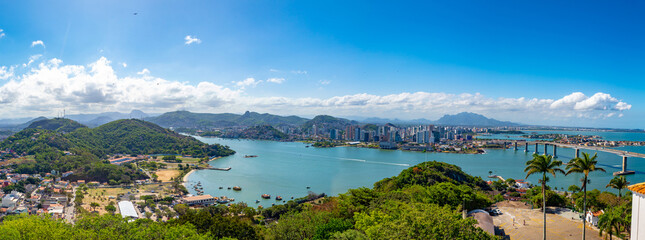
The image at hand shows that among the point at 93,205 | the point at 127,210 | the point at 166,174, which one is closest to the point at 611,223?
the point at 127,210

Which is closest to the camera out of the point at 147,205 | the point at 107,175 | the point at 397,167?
the point at 147,205

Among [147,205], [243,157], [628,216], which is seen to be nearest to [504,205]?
[628,216]

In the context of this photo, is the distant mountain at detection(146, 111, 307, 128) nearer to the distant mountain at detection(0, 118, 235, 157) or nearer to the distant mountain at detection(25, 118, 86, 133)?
the distant mountain at detection(25, 118, 86, 133)

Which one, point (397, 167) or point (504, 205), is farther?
point (397, 167)

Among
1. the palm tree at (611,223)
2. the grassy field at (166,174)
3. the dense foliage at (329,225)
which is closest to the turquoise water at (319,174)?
the grassy field at (166,174)

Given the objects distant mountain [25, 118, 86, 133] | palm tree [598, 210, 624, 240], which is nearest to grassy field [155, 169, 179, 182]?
palm tree [598, 210, 624, 240]

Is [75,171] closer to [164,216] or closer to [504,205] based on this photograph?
[164,216]

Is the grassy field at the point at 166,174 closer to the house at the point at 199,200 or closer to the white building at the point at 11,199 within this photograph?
the house at the point at 199,200
